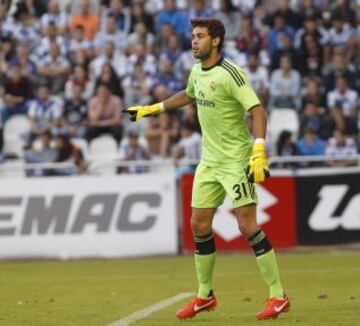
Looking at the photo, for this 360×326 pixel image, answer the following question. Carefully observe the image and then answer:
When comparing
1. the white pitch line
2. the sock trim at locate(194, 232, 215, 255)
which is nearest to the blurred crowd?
A: the white pitch line

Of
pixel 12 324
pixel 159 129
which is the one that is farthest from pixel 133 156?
pixel 12 324

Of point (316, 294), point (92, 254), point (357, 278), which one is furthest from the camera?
point (92, 254)

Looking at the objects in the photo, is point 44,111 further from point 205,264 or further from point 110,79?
point 205,264

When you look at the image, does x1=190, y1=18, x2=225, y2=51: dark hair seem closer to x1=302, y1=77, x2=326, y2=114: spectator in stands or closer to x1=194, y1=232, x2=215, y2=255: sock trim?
x1=194, y1=232, x2=215, y2=255: sock trim

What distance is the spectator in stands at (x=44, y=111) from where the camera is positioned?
20547 millimetres

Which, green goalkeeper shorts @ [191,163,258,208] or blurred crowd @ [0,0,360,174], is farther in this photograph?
blurred crowd @ [0,0,360,174]

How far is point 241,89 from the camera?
9.13 metres

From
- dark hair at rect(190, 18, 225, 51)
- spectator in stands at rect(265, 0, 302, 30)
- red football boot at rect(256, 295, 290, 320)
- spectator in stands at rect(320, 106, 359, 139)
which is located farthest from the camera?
spectator in stands at rect(265, 0, 302, 30)

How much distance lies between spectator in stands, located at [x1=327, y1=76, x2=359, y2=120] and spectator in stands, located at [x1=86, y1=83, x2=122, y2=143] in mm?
3822

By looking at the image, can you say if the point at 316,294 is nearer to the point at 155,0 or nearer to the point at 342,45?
the point at 342,45

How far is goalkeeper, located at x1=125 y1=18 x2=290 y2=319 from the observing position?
9.17 metres

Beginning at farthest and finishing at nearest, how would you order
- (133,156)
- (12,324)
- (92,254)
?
(133,156) → (92,254) → (12,324)

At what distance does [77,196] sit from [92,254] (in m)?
0.92

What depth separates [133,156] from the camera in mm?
19188
